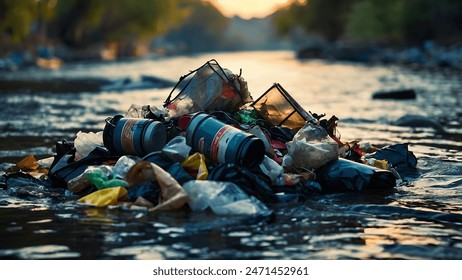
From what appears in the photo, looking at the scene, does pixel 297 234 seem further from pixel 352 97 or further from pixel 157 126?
pixel 352 97

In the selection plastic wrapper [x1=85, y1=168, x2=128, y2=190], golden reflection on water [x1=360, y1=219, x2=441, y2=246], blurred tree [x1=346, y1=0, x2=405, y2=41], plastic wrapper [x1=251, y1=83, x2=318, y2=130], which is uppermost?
blurred tree [x1=346, y1=0, x2=405, y2=41]

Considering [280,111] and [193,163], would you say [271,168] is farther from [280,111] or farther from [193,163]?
[280,111]

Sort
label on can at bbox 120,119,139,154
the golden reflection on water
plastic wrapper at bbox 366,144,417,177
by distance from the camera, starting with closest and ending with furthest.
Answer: the golden reflection on water, label on can at bbox 120,119,139,154, plastic wrapper at bbox 366,144,417,177

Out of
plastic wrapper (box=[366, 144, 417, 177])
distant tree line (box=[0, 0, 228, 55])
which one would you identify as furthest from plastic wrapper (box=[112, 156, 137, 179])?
distant tree line (box=[0, 0, 228, 55])

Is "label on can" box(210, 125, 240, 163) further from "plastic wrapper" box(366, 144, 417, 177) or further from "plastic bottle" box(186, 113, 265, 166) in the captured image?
"plastic wrapper" box(366, 144, 417, 177)

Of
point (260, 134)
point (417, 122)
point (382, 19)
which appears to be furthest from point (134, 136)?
point (382, 19)

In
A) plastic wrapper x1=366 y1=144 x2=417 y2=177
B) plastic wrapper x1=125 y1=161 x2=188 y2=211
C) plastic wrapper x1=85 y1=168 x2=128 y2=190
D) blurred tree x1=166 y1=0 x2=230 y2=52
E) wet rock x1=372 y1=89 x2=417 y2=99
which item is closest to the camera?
plastic wrapper x1=125 y1=161 x2=188 y2=211

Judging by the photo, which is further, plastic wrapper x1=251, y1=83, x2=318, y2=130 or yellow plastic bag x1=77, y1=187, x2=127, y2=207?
plastic wrapper x1=251, y1=83, x2=318, y2=130

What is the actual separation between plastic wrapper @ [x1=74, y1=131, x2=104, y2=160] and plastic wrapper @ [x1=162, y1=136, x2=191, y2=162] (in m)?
1.00

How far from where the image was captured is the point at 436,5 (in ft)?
197

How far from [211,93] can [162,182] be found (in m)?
1.73

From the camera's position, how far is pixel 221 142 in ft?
22.1

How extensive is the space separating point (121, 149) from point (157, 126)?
0.44 metres

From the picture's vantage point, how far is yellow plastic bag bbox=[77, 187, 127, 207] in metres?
6.37
